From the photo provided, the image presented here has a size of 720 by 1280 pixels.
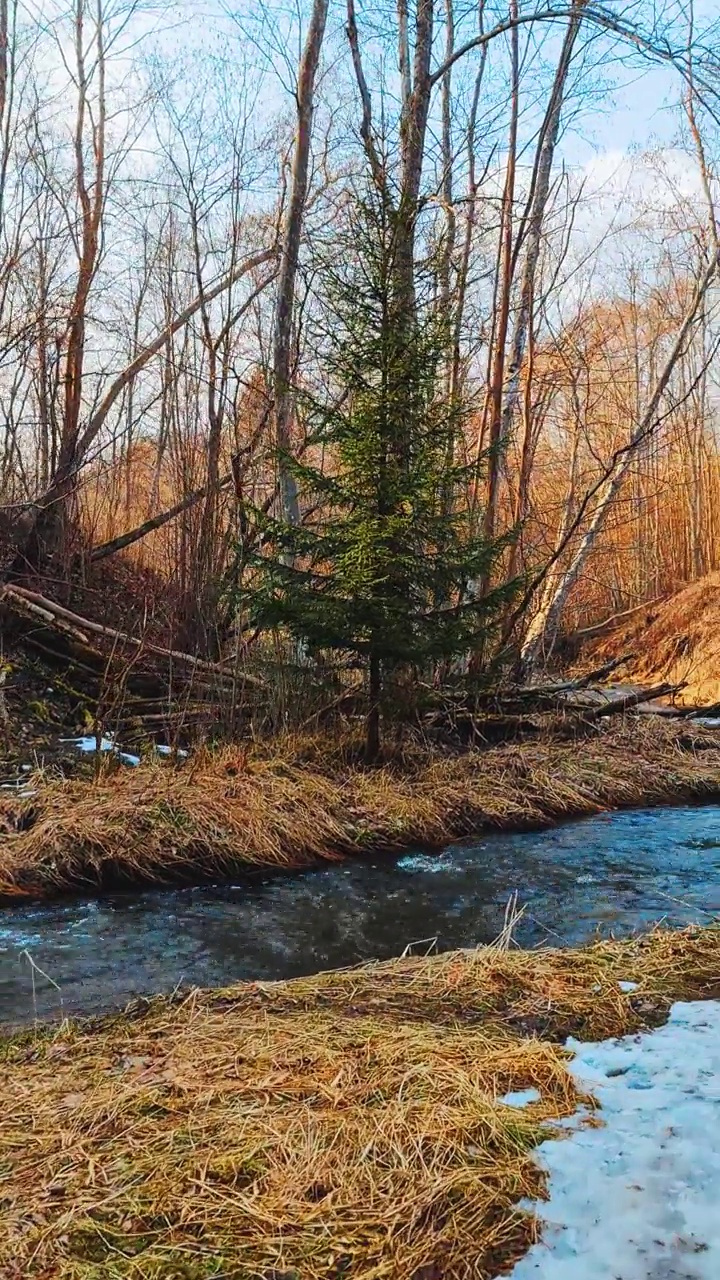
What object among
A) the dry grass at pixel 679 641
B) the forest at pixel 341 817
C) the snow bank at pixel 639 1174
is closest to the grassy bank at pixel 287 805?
the forest at pixel 341 817

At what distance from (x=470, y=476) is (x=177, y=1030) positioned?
18.5 feet

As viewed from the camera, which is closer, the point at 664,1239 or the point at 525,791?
the point at 664,1239

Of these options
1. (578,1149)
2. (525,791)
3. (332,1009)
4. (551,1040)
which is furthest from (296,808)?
(578,1149)

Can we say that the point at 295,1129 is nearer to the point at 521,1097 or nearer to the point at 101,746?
the point at 521,1097

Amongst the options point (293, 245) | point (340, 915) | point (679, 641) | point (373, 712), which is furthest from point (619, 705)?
point (679, 641)

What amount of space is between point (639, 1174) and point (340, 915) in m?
3.05

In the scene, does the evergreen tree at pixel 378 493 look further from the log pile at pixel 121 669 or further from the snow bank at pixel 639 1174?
the snow bank at pixel 639 1174

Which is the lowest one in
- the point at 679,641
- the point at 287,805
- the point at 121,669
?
the point at 287,805

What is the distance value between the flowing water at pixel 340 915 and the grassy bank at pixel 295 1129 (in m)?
0.72

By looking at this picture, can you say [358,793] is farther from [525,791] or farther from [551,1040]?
[551,1040]

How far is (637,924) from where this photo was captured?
4.74m

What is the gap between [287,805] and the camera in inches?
253

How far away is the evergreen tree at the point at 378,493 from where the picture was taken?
7.15 meters

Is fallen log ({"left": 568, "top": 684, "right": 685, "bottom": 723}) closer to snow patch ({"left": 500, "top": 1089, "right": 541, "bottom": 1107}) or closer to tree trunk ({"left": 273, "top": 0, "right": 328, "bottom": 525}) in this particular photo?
tree trunk ({"left": 273, "top": 0, "right": 328, "bottom": 525})
